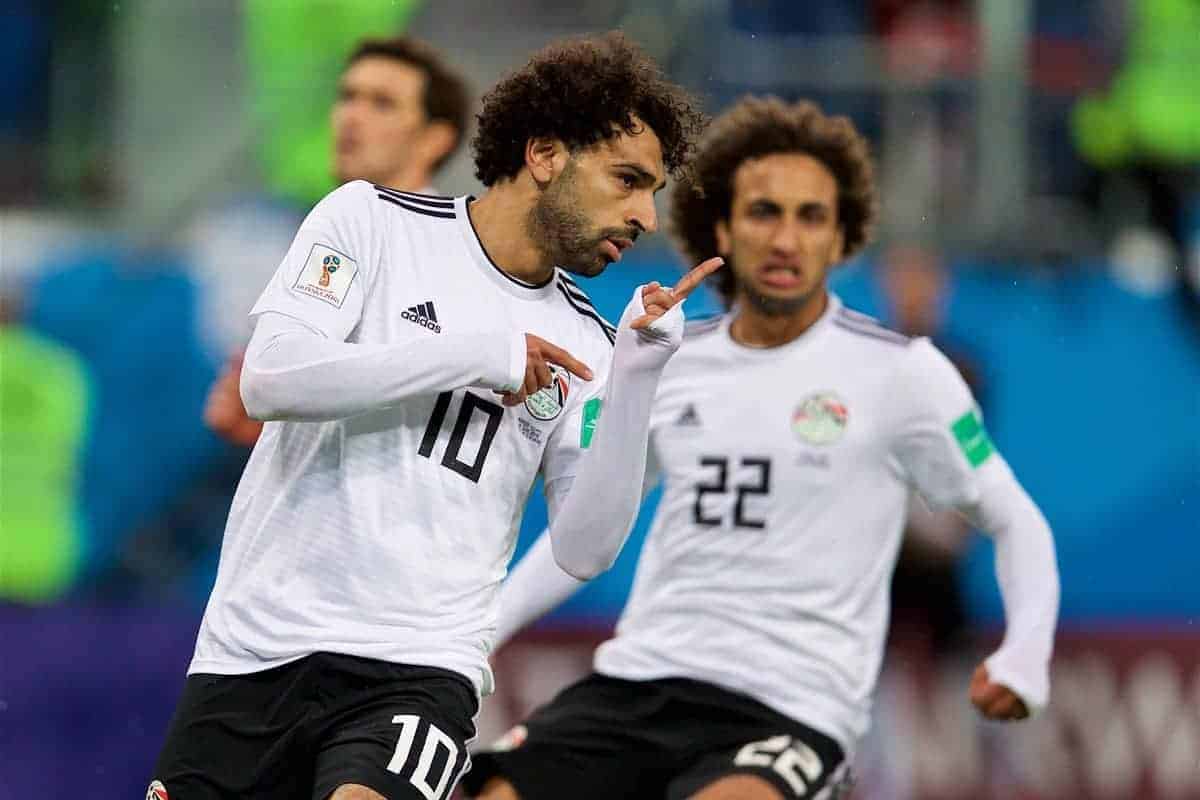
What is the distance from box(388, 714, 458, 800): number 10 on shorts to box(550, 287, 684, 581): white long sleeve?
1.73 feet

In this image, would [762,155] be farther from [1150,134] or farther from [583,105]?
[1150,134]

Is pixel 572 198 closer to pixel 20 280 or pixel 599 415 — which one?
pixel 599 415

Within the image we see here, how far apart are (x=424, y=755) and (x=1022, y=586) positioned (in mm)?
2083

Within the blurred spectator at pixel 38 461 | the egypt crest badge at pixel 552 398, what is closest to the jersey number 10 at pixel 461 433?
the egypt crest badge at pixel 552 398

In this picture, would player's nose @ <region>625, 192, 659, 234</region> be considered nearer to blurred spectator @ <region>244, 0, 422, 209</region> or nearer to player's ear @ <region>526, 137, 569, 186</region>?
player's ear @ <region>526, 137, 569, 186</region>

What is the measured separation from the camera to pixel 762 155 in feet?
19.9

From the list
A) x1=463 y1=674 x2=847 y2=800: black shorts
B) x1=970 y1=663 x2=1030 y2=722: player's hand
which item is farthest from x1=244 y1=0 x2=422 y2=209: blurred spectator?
x1=970 y1=663 x2=1030 y2=722: player's hand

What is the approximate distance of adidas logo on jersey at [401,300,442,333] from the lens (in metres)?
4.26

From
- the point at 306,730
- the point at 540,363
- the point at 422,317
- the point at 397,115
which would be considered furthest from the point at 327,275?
the point at 397,115

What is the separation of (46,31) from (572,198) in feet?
26.6

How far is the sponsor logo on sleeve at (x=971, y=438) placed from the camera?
552cm

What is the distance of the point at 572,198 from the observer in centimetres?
435

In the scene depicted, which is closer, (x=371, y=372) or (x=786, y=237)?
(x=371, y=372)

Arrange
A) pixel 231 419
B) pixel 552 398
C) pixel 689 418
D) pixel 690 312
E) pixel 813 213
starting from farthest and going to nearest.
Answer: pixel 690 312 < pixel 231 419 < pixel 813 213 < pixel 689 418 < pixel 552 398
